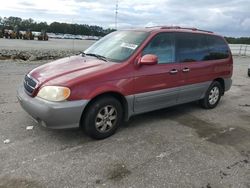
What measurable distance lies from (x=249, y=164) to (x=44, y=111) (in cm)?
298

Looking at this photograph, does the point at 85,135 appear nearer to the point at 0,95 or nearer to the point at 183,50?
the point at 183,50

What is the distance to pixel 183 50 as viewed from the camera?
618 cm

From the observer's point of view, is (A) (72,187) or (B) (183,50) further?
(B) (183,50)

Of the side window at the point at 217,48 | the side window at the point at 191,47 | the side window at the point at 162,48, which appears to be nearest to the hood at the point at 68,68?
the side window at the point at 162,48

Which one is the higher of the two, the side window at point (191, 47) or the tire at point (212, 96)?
the side window at point (191, 47)

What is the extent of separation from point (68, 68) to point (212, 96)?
12.3ft

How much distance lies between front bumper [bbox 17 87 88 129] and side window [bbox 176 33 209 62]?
8.02 ft

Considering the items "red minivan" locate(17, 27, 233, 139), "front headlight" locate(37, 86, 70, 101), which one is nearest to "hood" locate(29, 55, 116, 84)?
"red minivan" locate(17, 27, 233, 139)

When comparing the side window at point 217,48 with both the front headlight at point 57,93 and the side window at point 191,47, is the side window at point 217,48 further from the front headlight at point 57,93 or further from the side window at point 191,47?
the front headlight at point 57,93

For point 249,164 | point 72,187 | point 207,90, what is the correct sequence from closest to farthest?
point 72,187 → point 249,164 → point 207,90

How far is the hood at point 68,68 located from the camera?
4.75 meters

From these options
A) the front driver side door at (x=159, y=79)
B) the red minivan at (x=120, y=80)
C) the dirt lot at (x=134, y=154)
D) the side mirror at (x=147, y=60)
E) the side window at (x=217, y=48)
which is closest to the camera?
the dirt lot at (x=134, y=154)

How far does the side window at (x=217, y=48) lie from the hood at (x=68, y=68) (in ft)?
9.54

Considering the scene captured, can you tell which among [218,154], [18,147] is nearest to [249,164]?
[218,154]
